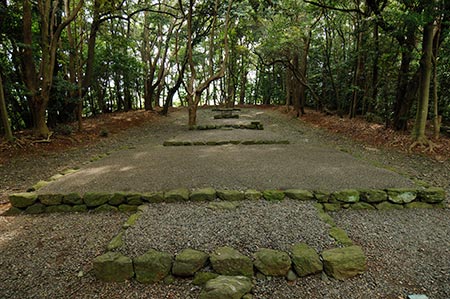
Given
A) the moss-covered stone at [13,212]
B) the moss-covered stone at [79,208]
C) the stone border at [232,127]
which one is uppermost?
the stone border at [232,127]

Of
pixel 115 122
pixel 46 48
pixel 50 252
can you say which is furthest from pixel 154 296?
pixel 115 122

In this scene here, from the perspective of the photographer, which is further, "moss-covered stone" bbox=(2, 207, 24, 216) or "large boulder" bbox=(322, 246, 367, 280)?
"moss-covered stone" bbox=(2, 207, 24, 216)

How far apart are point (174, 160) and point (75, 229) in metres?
1.82

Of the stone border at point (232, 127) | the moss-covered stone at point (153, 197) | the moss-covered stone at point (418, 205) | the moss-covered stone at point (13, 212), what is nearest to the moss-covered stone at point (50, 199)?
the moss-covered stone at point (13, 212)

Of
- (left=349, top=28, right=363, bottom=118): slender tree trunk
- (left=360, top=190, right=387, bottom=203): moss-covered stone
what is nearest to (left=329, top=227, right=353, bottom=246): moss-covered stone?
(left=360, top=190, right=387, bottom=203): moss-covered stone

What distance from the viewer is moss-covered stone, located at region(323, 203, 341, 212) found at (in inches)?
105

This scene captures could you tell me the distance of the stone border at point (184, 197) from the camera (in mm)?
2678

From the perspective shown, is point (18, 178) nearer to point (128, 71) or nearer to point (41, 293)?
point (41, 293)

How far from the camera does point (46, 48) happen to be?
5457mm

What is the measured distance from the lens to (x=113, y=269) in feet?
5.74

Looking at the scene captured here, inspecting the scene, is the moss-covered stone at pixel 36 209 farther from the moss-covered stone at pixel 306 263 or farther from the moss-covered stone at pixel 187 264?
the moss-covered stone at pixel 306 263

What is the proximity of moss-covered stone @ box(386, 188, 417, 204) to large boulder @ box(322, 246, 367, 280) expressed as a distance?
53.1 inches

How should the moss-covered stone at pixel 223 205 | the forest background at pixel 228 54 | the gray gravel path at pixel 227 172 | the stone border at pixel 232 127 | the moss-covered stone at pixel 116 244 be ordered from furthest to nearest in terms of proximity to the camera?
the stone border at pixel 232 127 < the forest background at pixel 228 54 < the gray gravel path at pixel 227 172 < the moss-covered stone at pixel 223 205 < the moss-covered stone at pixel 116 244

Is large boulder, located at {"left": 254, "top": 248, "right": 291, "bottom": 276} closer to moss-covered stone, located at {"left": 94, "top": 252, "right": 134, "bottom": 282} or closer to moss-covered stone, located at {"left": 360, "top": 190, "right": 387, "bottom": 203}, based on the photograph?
moss-covered stone, located at {"left": 94, "top": 252, "right": 134, "bottom": 282}
